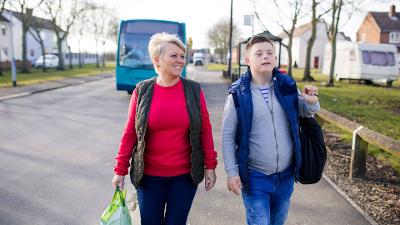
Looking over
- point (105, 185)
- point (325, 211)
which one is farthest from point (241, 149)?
point (105, 185)

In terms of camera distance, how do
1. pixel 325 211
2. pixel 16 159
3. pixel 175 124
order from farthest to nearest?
pixel 16 159
pixel 325 211
pixel 175 124

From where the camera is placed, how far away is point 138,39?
16.5m

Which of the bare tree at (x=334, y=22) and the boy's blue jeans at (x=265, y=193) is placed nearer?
the boy's blue jeans at (x=265, y=193)

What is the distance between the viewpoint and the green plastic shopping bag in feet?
9.22

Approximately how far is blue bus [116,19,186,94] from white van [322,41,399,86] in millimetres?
16689

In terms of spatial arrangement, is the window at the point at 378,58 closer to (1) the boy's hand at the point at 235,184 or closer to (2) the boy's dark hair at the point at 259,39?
(2) the boy's dark hair at the point at 259,39

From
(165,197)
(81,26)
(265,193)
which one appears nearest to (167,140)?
(165,197)

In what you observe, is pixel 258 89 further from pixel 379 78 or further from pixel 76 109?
pixel 379 78

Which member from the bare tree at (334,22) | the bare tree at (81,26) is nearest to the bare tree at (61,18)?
the bare tree at (81,26)

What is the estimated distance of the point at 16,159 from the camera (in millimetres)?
6996

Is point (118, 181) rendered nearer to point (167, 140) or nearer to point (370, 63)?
point (167, 140)

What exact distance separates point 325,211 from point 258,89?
239 centimetres

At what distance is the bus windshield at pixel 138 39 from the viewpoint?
16469mm

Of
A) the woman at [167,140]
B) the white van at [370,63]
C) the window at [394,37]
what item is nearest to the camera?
the woman at [167,140]
